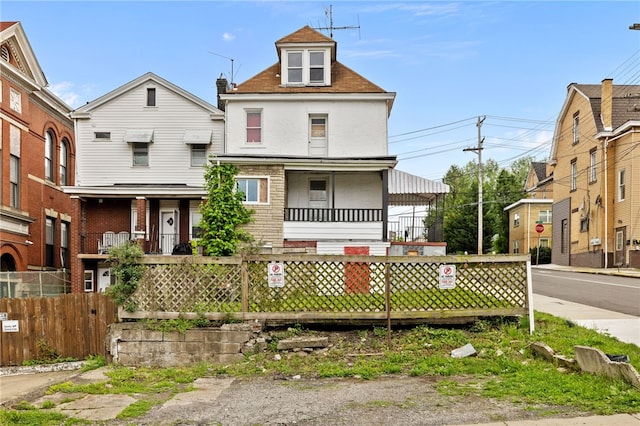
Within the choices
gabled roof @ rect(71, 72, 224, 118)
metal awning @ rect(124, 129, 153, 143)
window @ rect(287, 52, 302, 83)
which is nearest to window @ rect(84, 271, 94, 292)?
metal awning @ rect(124, 129, 153, 143)

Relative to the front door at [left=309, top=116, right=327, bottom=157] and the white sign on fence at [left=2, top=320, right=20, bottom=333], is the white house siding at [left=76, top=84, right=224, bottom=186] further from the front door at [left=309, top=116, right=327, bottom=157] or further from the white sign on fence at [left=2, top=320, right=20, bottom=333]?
the white sign on fence at [left=2, top=320, right=20, bottom=333]

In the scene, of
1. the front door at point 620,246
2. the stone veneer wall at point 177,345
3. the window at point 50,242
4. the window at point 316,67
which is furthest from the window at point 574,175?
the stone veneer wall at point 177,345

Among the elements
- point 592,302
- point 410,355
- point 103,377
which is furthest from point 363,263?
point 592,302

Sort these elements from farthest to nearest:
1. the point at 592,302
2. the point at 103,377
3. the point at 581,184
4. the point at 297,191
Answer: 1. the point at 581,184
2. the point at 297,191
3. the point at 592,302
4. the point at 103,377

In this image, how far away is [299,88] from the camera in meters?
23.1

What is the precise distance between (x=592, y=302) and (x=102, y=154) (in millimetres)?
19484

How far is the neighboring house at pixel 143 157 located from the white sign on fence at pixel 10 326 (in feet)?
34.0

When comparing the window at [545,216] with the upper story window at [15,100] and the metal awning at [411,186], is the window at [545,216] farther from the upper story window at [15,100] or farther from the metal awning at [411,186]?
the upper story window at [15,100]

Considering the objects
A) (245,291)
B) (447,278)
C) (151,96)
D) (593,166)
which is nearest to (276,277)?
(245,291)

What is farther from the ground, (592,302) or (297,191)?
(297,191)

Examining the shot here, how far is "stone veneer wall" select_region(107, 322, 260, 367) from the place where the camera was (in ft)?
32.6

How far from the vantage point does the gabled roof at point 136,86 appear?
23.9m

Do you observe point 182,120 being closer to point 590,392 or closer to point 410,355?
point 410,355

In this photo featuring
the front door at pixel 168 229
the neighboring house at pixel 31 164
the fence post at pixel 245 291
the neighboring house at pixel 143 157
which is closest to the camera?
the fence post at pixel 245 291
